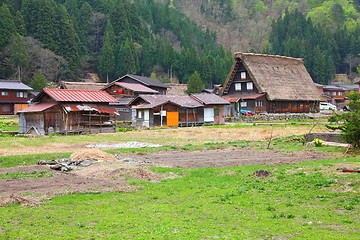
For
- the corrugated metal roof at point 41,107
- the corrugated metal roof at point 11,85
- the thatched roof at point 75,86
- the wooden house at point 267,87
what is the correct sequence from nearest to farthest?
the corrugated metal roof at point 41,107 < the wooden house at point 267,87 < the corrugated metal roof at point 11,85 < the thatched roof at point 75,86

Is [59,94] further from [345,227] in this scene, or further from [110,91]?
[345,227]

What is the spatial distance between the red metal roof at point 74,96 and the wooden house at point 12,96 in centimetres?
2225

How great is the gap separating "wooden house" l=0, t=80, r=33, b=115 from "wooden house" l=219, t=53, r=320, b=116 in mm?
27852

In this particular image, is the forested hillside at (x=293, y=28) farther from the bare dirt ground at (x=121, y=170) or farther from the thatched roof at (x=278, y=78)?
the bare dirt ground at (x=121, y=170)

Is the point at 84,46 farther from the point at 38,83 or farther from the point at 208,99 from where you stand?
the point at 208,99

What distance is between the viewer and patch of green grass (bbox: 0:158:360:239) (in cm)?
840

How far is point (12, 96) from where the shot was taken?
198 feet

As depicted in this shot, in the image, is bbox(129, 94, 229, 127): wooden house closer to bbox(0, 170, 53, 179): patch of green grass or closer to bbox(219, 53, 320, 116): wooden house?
bbox(219, 53, 320, 116): wooden house

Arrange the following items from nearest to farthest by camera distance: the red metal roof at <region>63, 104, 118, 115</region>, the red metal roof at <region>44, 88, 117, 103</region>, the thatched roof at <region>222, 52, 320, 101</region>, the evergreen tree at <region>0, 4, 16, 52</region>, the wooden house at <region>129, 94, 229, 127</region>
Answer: the red metal roof at <region>44, 88, 117, 103</region> → the red metal roof at <region>63, 104, 118, 115</region> → the wooden house at <region>129, 94, 229, 127</region> → the thatched roof at <region>222, 52, 320, 101</region> → the evergreen tree at <region>0, 4, 16, 52</region>

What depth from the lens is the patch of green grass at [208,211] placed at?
27.6ft

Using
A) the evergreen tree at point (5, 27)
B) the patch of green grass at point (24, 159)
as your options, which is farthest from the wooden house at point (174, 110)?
the evergreen tree at point (5, 27)

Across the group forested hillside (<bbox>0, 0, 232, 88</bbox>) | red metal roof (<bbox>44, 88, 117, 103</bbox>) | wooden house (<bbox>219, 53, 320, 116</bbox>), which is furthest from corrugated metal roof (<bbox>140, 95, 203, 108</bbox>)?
forested hillside (<bbox>0, 0, 232, 88</bbox>)

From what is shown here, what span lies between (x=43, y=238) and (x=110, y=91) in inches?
2011

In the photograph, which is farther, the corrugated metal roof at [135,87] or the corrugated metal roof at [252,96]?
the corrugated metal roof at [135,87]
